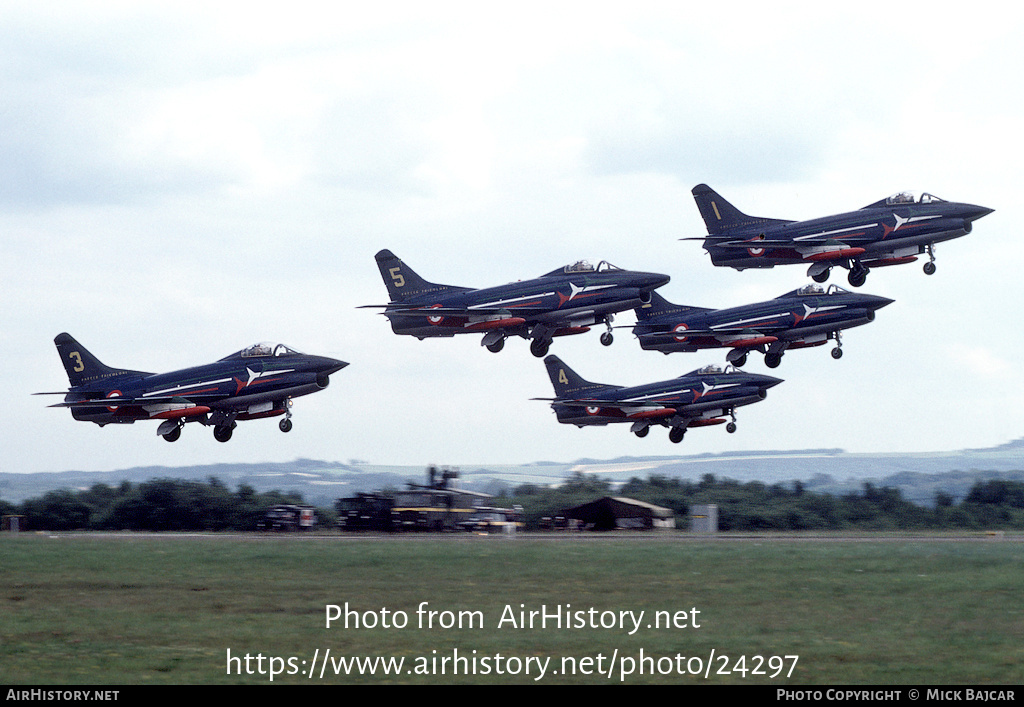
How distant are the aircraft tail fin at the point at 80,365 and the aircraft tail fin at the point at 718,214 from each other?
33.2 meters

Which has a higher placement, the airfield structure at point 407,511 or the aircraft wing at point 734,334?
the aircraft wing at point 734,334

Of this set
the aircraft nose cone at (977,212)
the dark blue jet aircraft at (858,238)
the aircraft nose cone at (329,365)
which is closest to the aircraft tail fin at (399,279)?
the aircraft nose cone at (329,365)

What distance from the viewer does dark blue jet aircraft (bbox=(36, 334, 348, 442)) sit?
68.2 meters

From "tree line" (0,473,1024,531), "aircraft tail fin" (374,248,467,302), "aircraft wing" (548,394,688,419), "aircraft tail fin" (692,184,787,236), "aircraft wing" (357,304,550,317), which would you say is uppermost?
"aircraft tail fin" (692,184,787,236)

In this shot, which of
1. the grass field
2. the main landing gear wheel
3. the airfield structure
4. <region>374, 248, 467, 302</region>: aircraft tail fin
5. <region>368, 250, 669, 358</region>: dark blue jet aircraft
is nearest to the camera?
the grass field

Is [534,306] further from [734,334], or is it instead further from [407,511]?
[407,511]

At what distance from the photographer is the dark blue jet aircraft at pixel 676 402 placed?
9038cm

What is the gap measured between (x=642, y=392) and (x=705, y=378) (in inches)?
191

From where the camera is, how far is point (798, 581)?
161 feet

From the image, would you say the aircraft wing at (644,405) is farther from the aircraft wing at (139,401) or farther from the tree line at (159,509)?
the aircraft wing at (139,401)

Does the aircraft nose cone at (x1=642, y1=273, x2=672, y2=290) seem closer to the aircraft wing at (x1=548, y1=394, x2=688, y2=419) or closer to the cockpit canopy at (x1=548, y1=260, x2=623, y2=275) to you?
the cockpit canopy at (x1=548, y1=260, x2=623, y2=275)

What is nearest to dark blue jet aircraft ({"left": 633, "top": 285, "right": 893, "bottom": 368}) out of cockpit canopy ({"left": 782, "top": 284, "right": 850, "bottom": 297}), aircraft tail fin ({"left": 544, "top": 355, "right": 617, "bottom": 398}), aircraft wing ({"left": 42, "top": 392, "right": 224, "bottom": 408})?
cockpit canopy ({"left": 782, "top": 284, "right": 850, "bottom": 297})
